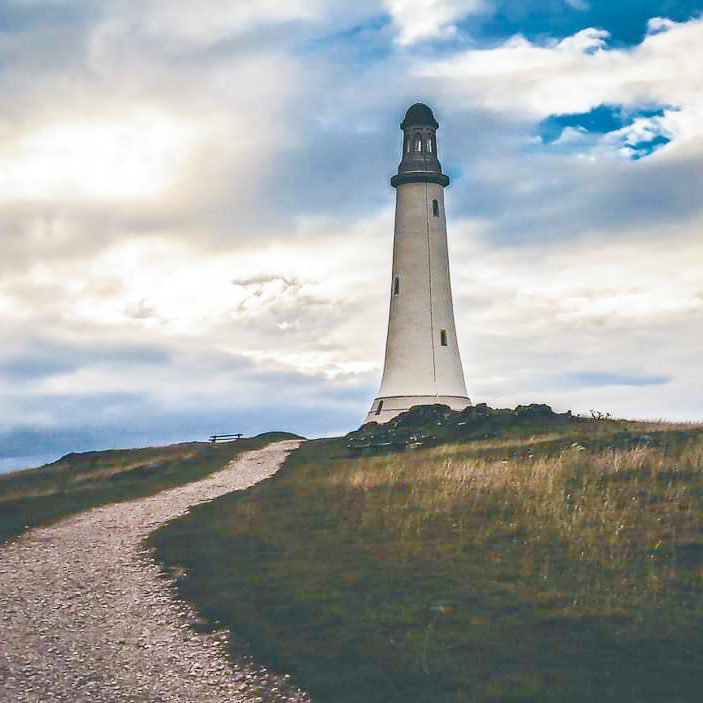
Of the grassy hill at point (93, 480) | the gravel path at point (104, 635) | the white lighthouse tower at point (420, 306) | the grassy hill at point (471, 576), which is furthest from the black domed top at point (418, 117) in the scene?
the gravel path at point (104, 635)

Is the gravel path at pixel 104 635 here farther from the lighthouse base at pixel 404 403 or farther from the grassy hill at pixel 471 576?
the lighthouse base at pixel 404 403

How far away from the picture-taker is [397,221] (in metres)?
52.9

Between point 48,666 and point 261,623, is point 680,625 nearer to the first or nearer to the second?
point 261,623

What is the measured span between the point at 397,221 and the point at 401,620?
40693mm

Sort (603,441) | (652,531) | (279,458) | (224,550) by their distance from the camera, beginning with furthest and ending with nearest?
(279,458), (603,441), (224,550), (652,531)

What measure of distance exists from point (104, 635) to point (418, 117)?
44.7 metres

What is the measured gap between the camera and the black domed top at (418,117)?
53.9m

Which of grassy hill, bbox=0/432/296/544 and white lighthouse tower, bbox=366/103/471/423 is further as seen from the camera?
white lighthouse tower, bbox=366/103/471/423

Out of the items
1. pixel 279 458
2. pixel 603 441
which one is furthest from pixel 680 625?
pixel 279 458

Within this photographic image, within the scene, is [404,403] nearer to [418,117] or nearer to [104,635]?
[418,117]

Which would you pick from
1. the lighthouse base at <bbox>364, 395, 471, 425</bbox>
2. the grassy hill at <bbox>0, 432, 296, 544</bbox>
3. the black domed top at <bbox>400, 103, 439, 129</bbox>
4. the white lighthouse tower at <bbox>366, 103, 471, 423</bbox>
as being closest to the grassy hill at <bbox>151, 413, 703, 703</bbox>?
the grassy hill at <bbox>0, 432, 296, 544</bbox>

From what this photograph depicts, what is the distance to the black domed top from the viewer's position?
53938 millimetres

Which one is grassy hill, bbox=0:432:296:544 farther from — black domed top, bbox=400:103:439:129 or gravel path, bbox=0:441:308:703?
black domed top, bbox=400:103:439:129

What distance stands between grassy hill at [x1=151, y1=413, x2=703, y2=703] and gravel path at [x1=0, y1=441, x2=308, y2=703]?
0.60m
